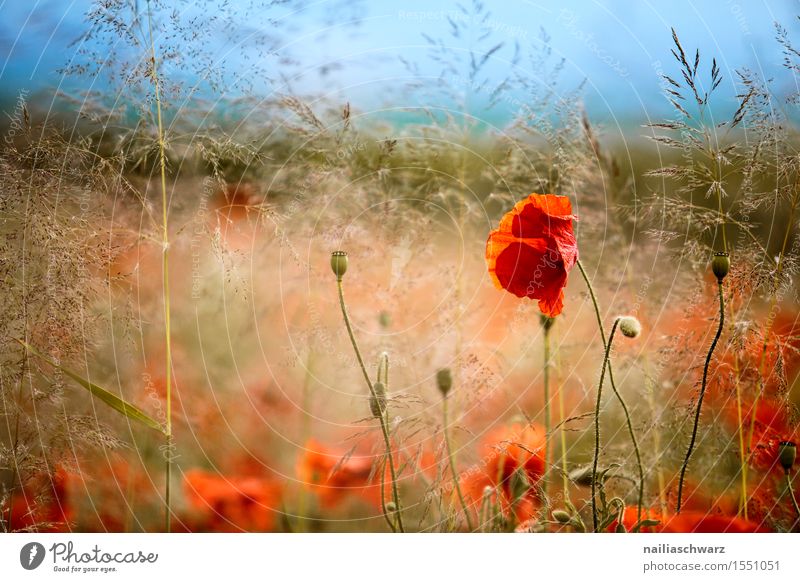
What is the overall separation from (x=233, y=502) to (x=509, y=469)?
344mm

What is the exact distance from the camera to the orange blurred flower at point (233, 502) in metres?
0.97

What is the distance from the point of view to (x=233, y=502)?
3.21 ft

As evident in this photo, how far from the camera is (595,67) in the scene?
39.9 inches

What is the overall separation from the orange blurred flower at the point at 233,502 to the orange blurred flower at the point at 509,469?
0.80 ft

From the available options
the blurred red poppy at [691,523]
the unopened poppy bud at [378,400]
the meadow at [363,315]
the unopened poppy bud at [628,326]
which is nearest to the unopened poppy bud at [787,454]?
the meadow at [363,315]

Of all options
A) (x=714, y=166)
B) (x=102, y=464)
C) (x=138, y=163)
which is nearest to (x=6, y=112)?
(x=138, y=163)

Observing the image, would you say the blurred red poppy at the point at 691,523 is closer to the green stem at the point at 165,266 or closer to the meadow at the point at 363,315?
the meadow at the point at 363,315

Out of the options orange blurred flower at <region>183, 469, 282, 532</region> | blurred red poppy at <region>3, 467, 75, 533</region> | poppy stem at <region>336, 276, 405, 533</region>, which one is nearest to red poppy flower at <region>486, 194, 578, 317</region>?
poppy stem at <region>336, 276, 405, 533</region>

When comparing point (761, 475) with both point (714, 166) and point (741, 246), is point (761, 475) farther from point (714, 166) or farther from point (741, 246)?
point (714, 166)

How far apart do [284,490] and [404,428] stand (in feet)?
Answer: 0.56

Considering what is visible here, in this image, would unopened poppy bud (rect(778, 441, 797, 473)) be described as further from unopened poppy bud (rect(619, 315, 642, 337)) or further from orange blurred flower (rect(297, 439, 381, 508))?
orange blurred flower (rect(297, 439, 381, 508))

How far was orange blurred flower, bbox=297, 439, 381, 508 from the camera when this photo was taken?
0.97 m

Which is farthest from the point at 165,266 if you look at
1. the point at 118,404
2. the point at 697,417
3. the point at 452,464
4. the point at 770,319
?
the point at 770,319

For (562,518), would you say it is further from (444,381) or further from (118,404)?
(118,404)
